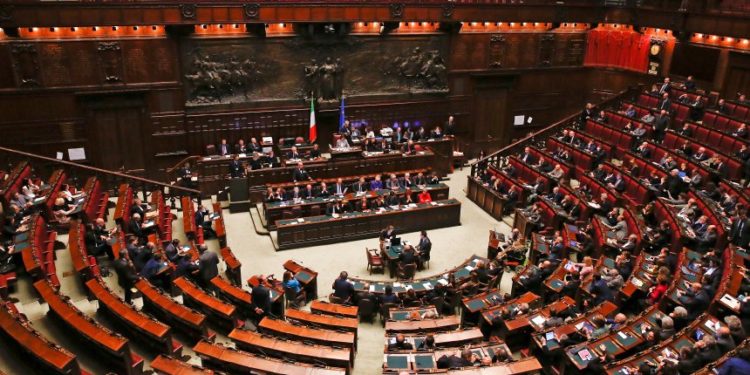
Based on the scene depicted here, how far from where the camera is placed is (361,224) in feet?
45.8

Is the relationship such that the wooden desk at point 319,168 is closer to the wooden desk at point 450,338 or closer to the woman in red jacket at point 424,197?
the woman in red jacket at point 424,197

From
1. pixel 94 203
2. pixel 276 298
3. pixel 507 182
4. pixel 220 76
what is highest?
pixel 220 76

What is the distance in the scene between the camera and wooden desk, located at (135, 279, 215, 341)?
328 inches

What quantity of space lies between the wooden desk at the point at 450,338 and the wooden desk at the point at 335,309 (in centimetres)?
112

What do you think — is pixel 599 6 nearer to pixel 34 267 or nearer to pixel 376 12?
pixel 376 12

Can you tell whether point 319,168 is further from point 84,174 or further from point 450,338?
point 450,338

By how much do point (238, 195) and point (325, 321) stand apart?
7003 millimetres

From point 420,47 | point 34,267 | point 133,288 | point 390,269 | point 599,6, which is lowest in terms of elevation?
point 390,269

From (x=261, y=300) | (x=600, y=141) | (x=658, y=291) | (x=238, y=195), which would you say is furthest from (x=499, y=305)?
(x=238, y=195)

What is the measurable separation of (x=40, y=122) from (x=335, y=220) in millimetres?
8162

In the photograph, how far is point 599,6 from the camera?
18.9 m

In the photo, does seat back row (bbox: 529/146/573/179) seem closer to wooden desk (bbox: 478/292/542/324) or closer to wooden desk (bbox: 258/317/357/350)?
wooden desk (bbox: 478/292/542/324)

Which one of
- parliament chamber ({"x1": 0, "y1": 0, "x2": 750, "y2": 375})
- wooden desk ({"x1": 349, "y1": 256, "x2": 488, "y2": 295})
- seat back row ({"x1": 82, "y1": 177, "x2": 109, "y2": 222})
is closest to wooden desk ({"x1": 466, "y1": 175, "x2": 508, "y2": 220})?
parliament chamber ({"x1": 0, "y1": 0, "x2": 750, "y2": 375})

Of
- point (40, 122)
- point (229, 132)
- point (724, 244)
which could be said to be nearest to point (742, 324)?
point (724, 244)
